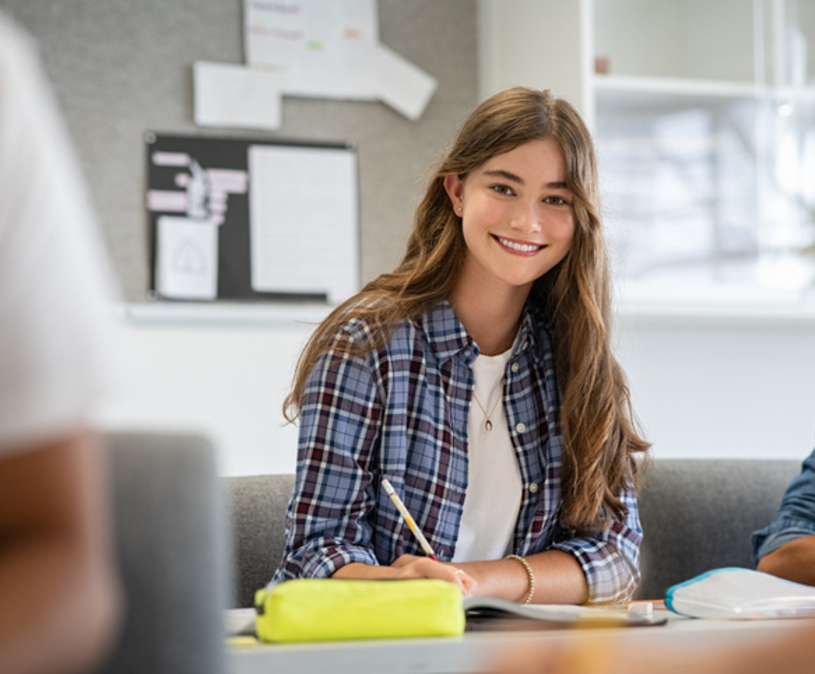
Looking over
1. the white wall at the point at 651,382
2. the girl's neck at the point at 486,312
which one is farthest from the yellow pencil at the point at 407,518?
the white wall at the point at 651,382

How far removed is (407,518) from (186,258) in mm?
1111

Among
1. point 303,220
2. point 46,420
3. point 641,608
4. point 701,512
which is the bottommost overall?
point 701,512

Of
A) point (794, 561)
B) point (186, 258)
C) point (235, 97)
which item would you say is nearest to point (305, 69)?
point (235, 97)

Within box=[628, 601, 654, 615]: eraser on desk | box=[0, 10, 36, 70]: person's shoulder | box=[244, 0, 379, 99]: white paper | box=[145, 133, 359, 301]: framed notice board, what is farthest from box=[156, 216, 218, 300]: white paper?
box=[0, 10, 36, 70]: person's shoulder

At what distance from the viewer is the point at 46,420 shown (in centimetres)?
37

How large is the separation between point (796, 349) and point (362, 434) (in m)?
1.64

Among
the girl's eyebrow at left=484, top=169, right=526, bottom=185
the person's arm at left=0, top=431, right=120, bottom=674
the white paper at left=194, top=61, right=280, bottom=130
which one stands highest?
the white paper at left=194, top=61, right=280, bottom=130

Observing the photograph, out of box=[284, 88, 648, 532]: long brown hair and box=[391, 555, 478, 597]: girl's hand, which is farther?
box=[284, 88, 648, 532]: long brown hair

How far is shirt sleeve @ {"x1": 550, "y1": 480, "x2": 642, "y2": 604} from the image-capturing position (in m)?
1.39

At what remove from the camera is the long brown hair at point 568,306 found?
1.44 meters

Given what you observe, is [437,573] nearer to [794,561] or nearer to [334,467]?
[334,467]

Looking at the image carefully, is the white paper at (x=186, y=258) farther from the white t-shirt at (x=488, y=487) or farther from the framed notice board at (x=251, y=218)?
the white t-shirt at (x=488, y=487)

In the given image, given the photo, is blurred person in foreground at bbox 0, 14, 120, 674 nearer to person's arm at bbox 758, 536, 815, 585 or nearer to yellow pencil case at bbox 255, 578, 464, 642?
yellow pencil case at bbox 255, 578, 464, 642

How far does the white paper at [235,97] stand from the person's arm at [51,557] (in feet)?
6.42
